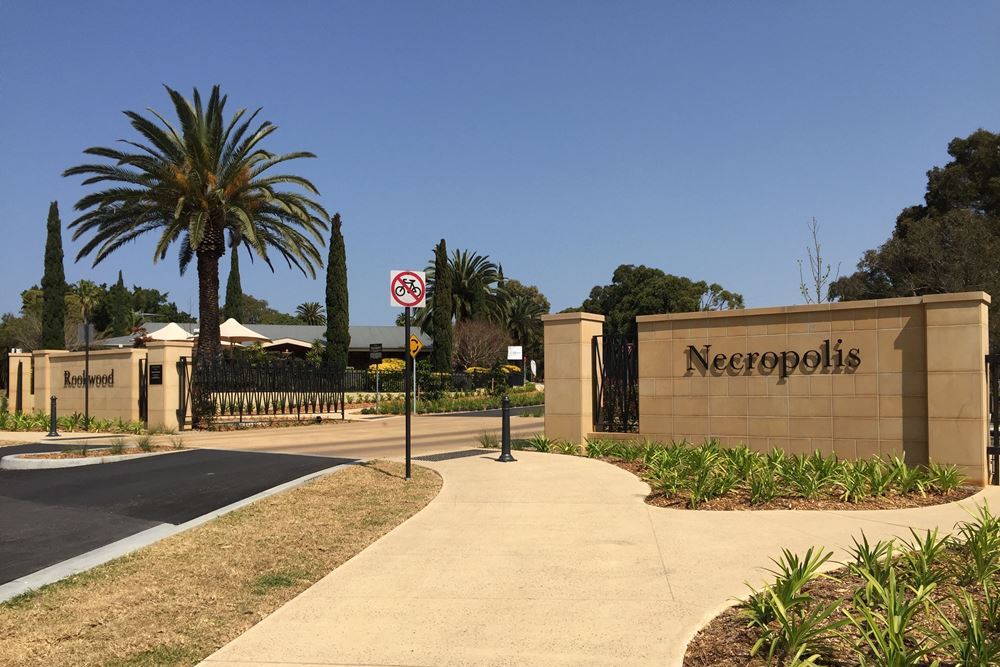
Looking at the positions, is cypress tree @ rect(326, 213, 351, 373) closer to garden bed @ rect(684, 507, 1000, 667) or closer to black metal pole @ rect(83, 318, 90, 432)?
black metal pole @ rect(83, 318, 90, 432)

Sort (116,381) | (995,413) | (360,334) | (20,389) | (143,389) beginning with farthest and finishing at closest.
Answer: (360,334), (20,389), (116,381), (143,389), (995,413)

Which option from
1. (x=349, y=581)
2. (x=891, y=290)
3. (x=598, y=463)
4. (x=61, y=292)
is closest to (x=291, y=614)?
(x=349, y=581)

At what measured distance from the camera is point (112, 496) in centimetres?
1025

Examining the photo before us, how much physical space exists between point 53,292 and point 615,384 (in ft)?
141

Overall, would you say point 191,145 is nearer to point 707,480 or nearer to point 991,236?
point 707,480

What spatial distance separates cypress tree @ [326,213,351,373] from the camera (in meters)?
45.8

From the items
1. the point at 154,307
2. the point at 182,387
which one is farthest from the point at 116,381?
the point at 154,307

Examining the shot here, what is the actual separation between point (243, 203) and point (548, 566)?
23405mm

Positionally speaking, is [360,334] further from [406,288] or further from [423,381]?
[406,288]

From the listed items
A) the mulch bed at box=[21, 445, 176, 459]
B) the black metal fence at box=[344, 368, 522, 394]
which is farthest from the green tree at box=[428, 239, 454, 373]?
the mulch bed at box=[21, 445, 176, 459]

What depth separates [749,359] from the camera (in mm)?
12453

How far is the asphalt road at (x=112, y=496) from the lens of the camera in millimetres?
7699

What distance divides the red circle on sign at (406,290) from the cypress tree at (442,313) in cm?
3929

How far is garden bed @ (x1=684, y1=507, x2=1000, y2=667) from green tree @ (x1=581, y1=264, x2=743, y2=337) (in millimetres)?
61984
